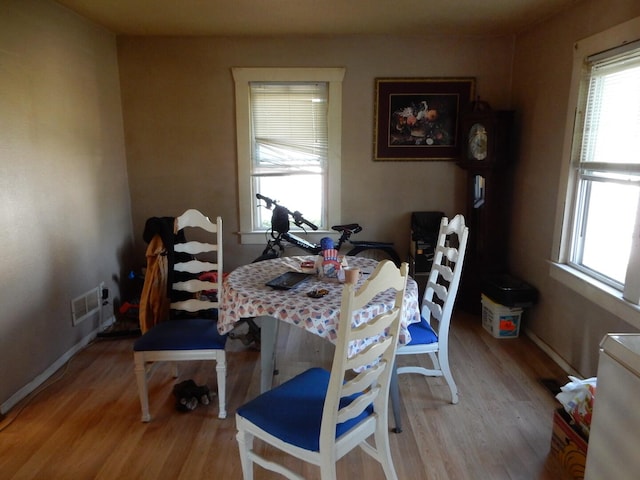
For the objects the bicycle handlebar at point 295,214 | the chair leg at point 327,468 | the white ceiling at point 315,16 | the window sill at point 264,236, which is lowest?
the chair leg at point 327,468

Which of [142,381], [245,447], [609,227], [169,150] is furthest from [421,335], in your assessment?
[169,150]

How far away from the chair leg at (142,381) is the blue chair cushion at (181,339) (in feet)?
0.17

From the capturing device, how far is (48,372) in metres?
2.63

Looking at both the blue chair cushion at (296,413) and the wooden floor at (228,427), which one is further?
the wooden floor at (228,427)

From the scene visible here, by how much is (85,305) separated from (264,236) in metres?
1.54

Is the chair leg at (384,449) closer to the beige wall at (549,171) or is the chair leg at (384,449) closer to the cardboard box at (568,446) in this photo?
the cardboard box at (568,446)

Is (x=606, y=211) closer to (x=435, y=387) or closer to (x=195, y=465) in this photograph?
(x=435, y=387)

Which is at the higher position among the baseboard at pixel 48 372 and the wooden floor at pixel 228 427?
the baseboard at pixel 48 372

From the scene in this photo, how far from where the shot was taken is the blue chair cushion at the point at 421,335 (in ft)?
7.14

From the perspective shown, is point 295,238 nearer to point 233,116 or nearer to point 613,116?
point 233,116

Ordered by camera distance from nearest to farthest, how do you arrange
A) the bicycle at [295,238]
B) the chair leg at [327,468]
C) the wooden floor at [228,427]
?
1. the chair leg at [327,468]
2. the wooden floor at [228,427]
3. the bicycle at [295,238]

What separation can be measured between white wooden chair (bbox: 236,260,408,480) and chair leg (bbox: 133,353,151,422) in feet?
2.63

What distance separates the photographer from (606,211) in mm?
2523

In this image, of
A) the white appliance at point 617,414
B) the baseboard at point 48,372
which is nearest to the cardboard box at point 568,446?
the white appliance at point 617,414
